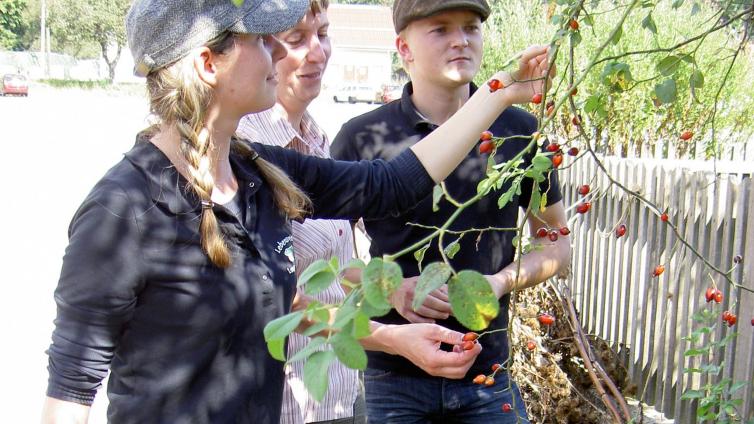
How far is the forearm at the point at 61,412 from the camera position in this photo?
1658 millimetres

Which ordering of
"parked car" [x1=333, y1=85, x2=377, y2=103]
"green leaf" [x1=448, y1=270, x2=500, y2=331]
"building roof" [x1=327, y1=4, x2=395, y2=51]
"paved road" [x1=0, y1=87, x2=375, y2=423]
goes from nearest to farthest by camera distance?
"green leaf" [x1=448, y1=270, x2=500, y2=331] → "paved road" [x1=0, y1=87, x2=375, y2=423] → "parked car" [x1=333, y1=85, x2=377, y2=103] → "building roof" [x1=327, y1=4, x2=395, y2=51]

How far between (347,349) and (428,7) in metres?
1.95

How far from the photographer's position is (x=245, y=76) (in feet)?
6.02

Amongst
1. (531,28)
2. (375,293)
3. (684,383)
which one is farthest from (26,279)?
(375,293)

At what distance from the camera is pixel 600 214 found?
5.77m

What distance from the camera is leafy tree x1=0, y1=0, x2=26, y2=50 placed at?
57.9 m

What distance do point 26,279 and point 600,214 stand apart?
508 cm

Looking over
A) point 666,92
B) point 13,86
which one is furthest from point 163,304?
point 13,86

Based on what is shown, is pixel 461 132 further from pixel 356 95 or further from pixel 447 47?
pixel 356 95

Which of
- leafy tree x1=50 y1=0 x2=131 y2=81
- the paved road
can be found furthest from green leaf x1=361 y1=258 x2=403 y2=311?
leafy tree x1=50 y1=0 x2=131 y2=81

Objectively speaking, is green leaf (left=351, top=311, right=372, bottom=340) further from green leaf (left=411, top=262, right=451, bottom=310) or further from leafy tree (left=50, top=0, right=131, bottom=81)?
leafy tree (left=50, top=0, right=131, bottom=81)

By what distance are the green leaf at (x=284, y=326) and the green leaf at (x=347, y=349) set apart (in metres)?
0.06

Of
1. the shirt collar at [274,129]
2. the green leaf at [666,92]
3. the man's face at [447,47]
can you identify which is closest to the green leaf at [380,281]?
the green leaf at [666,92]

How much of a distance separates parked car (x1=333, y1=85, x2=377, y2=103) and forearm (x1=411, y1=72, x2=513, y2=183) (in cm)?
4387
